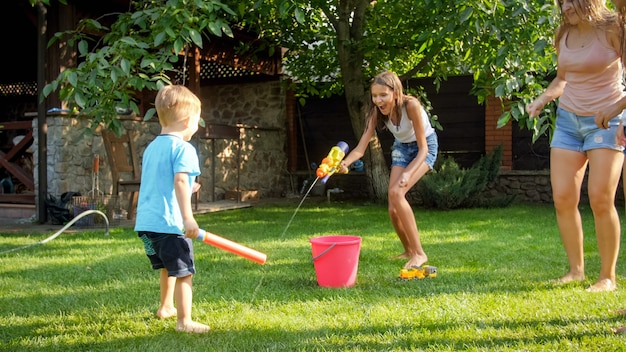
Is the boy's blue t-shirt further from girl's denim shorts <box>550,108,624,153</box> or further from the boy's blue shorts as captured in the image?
girl's denim shorts <box>550,108,624,153</box>

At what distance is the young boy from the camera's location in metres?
2.61

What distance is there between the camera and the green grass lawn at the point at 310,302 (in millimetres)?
2422

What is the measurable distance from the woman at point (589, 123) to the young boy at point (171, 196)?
186 centimetres

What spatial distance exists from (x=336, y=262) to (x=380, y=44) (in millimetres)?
5687

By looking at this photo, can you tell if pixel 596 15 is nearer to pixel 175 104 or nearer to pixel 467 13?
pixel 467 13

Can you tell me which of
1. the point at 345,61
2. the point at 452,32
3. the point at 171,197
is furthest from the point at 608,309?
the point at 345,61

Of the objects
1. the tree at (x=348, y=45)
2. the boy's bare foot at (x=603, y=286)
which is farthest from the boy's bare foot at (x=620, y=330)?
the tree at (x=348, y=45)

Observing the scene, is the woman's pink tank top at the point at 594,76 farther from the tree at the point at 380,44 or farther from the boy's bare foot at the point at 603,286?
the tree at the point at 380,44

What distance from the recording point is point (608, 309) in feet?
8.97

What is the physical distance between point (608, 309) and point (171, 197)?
2038 millimetres

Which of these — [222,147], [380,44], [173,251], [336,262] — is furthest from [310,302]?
[222,147]

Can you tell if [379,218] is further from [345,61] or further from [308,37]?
[308,37]

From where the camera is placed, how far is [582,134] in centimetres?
322

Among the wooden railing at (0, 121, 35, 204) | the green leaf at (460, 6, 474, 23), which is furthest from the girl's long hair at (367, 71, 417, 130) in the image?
the wooden railing at (0, 121, 35, 204)
